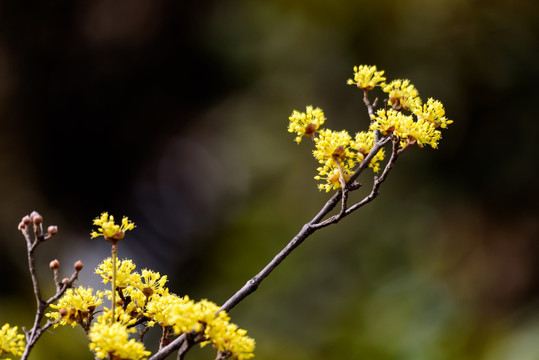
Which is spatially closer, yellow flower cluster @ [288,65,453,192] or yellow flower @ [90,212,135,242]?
yellow flower @ [90,212,135,242]

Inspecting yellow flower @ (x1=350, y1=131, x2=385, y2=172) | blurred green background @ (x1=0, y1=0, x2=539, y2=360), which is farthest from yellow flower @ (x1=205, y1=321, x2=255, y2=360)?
blurred green background @ (x1=0, y1=0, x2=539, y2=360)

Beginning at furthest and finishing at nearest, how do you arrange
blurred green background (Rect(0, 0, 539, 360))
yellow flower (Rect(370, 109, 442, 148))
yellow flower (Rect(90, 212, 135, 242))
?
blurred green background (Rect(0, 0, 539, 360)) → yellow flower (Rect(370, 109, 442, 148)) → yellow flower (Rect(90, 212, 135, 242))

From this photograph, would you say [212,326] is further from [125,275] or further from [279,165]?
[279,165]

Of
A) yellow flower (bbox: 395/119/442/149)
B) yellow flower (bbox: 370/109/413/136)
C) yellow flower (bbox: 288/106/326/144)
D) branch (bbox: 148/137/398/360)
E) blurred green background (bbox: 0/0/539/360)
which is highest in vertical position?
blurred green background (bbox: 0/0/539/360)

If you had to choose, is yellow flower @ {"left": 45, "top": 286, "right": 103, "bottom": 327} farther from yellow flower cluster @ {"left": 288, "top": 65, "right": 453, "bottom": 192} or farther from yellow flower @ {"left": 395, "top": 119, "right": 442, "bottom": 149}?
Result: yellow flower @ {"left": 395, "top": 119, "right": 442, "bottom": 149}

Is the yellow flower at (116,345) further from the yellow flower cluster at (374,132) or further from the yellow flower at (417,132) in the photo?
the yellow flower at (417,132)

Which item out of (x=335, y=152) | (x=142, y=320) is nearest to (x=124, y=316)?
(x=142, y=320)

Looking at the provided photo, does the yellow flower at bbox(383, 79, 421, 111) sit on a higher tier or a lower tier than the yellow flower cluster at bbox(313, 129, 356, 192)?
higher
